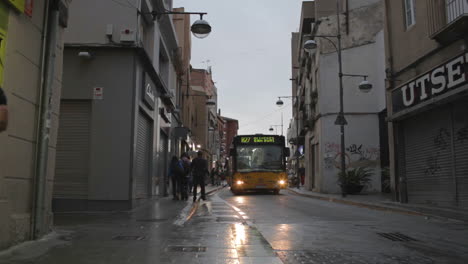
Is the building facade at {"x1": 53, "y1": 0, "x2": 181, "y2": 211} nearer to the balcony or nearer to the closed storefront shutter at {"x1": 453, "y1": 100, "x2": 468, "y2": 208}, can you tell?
the balcony

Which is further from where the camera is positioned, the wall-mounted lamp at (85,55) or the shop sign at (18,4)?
the wall-mounted lamp at (85,55)

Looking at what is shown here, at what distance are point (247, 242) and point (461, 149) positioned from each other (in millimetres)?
8474

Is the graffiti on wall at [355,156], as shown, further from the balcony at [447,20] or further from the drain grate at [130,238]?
the drain grate at [130,238]

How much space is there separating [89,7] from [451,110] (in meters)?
10.9

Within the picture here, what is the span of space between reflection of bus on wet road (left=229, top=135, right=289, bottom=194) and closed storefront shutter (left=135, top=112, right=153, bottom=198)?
7671 mm

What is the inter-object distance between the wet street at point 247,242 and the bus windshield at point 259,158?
46.1ft

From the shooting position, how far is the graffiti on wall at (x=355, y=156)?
987 inches

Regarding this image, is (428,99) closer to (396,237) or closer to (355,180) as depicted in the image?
(396,237)

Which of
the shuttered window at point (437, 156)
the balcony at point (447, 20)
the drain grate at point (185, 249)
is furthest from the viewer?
the shuttered window at point (437, 156)

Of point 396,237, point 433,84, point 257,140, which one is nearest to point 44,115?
point 396,237

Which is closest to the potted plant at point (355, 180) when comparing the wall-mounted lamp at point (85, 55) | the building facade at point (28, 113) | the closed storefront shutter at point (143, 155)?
the closed storefront shutter at point (143, 155)

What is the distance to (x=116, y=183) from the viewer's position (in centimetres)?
1225

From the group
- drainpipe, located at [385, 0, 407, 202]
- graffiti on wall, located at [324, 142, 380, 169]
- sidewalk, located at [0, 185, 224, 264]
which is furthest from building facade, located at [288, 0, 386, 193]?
sidewalk, located at [0, 185, 224, 264]

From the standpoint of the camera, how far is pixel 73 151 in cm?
1239
